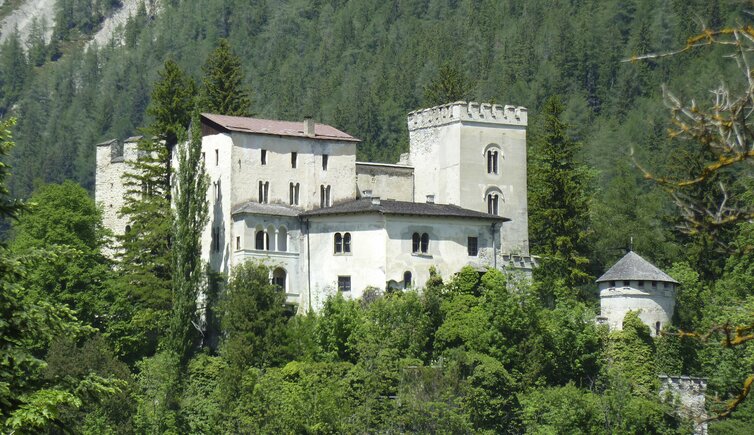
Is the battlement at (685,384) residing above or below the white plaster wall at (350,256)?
below

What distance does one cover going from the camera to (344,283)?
2141 inches

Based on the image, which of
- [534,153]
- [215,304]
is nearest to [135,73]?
[534,153]

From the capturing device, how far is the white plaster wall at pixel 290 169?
55.8 m

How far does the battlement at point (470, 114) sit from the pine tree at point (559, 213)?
10.9ft

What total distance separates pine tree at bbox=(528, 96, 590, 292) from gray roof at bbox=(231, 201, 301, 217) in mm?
11387

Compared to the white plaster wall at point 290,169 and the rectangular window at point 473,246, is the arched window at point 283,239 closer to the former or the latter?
the white plaster wall at point 290,169

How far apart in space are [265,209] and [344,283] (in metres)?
4.31

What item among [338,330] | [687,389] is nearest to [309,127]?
[338,330]

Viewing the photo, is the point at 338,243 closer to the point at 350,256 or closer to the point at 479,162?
the point at 350,256

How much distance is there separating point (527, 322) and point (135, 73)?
150m

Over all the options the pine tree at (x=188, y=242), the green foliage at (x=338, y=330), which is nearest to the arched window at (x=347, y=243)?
the green foliage at (x=338, y=330)

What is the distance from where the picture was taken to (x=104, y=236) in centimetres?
6212

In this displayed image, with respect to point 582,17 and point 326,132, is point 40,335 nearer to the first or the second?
point 326,132

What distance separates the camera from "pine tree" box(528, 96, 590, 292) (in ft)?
199
